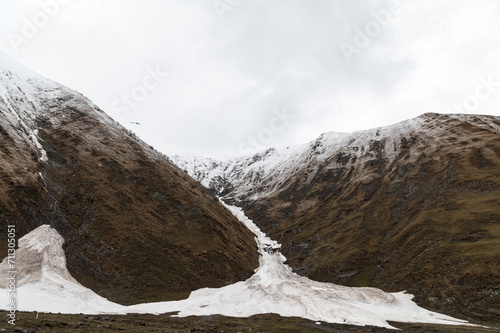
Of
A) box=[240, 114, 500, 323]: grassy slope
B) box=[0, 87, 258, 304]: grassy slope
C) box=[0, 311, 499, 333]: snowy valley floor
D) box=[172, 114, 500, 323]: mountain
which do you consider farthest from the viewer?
box=[0, 87, 258, 304]: grassy slope

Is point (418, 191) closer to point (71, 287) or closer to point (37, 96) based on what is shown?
point (71, 287)

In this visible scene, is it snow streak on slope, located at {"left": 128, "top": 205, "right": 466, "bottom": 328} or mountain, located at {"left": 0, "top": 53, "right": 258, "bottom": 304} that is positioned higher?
mountain, located at {"left": 0, "top": 53, "right": 258, "bottom": 304}

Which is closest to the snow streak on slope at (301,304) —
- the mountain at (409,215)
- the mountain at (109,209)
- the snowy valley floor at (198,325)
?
the snowy valley floor at (198,325)

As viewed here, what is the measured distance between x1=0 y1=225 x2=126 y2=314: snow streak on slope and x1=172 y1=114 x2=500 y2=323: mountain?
63589 mm

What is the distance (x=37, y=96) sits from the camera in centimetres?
13062

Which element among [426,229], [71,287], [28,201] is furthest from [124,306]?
[426,229]

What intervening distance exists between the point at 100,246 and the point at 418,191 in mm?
105655

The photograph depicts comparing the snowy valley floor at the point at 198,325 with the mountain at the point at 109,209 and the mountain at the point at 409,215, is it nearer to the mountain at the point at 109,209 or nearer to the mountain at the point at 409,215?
the mountain at the point at 409,215

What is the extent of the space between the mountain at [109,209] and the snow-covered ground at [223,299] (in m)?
3.83


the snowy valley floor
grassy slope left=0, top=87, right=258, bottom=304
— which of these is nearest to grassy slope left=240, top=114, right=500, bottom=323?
the snowy valley floor

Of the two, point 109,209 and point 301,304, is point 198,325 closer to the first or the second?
point 301,304

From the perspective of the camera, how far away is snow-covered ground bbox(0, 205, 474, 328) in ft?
163

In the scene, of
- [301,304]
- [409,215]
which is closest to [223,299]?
[301,304]

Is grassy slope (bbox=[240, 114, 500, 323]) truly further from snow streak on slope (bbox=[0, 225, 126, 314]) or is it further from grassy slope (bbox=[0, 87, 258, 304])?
snow streak on slope (bbox=[0, 225, 126, 314])
